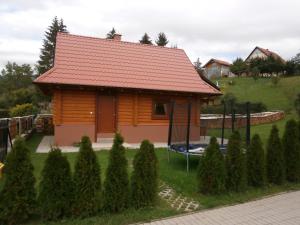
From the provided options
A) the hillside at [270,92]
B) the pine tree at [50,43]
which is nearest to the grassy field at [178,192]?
the hillside at [270,92]

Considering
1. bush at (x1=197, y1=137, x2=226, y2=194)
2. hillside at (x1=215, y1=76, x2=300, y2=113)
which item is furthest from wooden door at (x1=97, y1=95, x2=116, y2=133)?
hillside at (x1=215, y1=76, x2=300, y2=113)

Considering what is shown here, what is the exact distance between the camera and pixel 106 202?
550 cm

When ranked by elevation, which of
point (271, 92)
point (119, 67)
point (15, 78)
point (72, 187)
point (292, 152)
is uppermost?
point (15, 78)

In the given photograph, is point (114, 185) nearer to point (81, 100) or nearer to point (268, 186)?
point (268, 186)

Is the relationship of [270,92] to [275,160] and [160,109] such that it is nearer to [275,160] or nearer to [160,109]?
[160,109]

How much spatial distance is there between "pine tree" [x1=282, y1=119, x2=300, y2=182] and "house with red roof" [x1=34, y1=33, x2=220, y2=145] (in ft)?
24.9

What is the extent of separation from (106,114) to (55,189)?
9466 mm

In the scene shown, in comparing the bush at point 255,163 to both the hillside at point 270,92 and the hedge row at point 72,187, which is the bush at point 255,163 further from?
the hillside at point 270,92

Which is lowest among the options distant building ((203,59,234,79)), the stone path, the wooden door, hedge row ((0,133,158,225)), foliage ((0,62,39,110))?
the stone path

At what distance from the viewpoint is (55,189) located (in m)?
5.18

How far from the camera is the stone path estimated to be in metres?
5.95

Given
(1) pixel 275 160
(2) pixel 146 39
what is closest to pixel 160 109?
(1) pixel 275 160

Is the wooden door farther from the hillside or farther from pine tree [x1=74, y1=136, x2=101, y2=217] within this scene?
the hillside

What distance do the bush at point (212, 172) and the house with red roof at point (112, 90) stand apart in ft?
25.8
